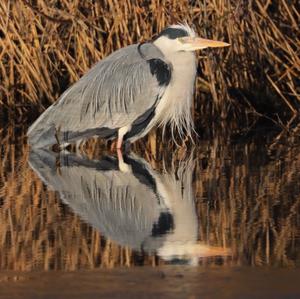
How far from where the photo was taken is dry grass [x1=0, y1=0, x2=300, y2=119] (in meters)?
9.36

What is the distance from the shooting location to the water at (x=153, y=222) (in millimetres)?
4430

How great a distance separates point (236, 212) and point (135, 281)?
1.63m

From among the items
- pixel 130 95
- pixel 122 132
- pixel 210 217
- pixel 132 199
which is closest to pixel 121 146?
pixel 122 132

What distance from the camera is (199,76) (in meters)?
9.95

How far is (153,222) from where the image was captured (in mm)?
5758

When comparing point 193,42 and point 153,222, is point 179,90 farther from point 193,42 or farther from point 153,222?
point 153,222

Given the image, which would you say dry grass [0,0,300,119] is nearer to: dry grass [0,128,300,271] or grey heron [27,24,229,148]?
grey heron [27,24,229,148]

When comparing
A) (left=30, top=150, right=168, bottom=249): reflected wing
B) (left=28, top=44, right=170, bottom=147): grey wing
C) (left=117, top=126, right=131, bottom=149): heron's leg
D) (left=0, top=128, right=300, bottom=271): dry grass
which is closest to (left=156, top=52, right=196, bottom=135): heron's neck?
(left=28, top=44, right=170, bottom=147): grey wing

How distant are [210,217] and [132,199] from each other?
697mm

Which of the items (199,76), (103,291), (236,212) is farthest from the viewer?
(199,76)

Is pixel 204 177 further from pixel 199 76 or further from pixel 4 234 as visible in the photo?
pixel 199 76

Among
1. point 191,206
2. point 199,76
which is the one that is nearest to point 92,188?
point 191,206

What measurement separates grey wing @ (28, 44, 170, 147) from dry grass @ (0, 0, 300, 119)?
594mm

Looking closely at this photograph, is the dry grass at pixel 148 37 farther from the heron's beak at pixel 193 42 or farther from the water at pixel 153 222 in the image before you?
the water at pixel 153 222
